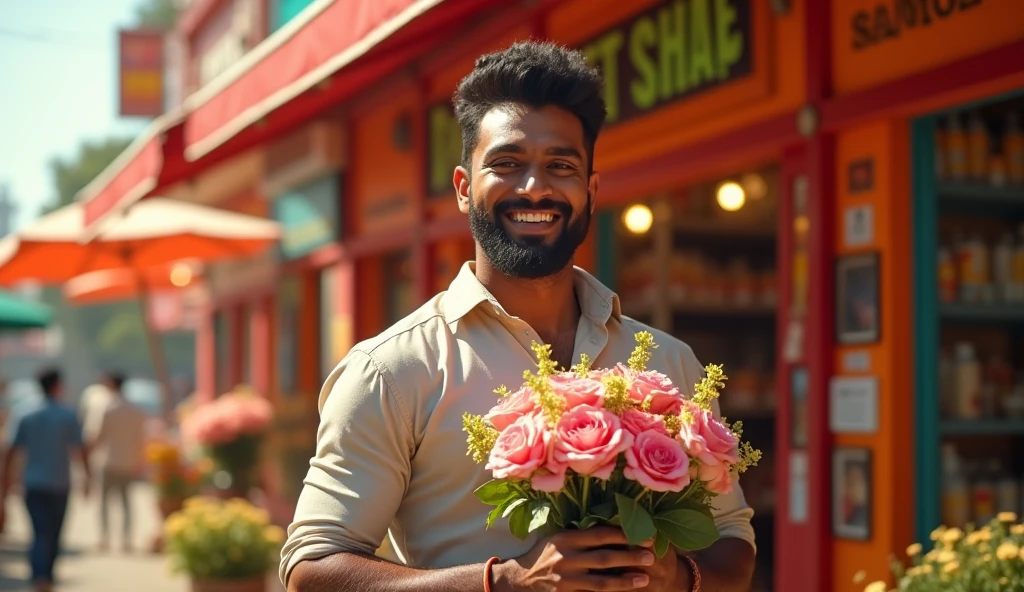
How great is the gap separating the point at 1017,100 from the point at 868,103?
122cm

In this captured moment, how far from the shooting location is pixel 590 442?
2.19 meters

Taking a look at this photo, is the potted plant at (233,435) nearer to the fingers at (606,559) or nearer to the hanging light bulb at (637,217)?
the hanging light bulb at (637,217)

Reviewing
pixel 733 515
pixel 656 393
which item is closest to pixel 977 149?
pixel 733 515

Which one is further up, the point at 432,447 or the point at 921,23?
the point at 921,23

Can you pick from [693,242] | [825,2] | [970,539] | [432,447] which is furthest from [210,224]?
[432,447]

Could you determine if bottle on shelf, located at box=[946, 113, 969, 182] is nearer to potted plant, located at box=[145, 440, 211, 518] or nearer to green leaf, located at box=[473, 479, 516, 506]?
green leaf, located at box=[473, 479, 516, 506]

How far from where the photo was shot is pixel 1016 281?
636cm

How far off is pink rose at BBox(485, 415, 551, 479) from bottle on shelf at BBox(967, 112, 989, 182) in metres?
4.50

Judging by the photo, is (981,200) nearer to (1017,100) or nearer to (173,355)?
(1017,100)

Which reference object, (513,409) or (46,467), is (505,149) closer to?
(513,409)

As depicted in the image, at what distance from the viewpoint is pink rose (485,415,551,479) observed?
220cm

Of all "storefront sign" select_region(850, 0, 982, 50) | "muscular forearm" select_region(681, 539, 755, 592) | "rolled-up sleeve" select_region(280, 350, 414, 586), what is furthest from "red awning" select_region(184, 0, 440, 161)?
"muscular forearm" select_region(681, 539, 755, 592)

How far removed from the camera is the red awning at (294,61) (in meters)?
5.54

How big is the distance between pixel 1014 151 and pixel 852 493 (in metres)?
1.84
